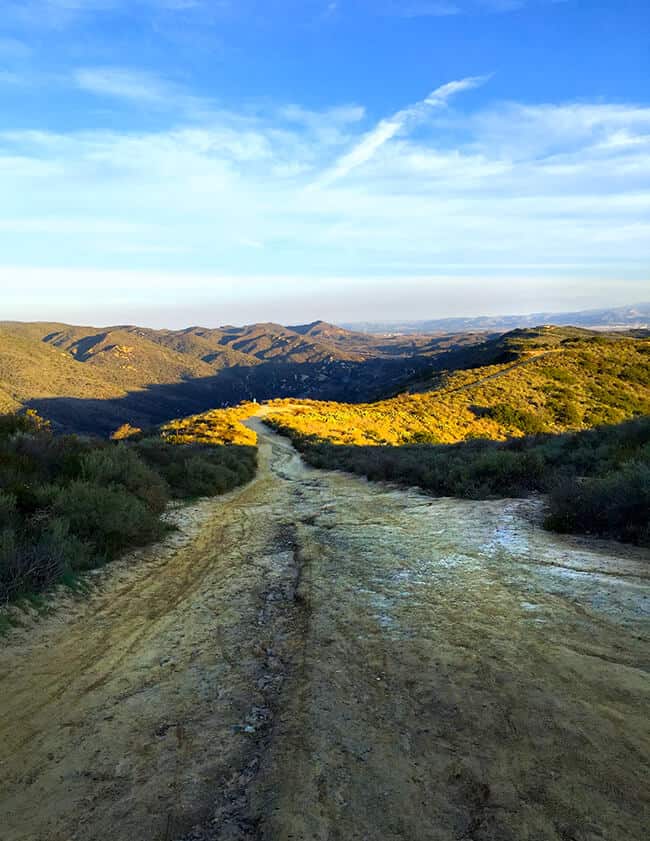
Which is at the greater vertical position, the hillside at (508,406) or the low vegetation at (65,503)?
the low vegetation at (65,503)

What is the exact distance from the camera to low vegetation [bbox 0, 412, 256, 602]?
6624 millimetres

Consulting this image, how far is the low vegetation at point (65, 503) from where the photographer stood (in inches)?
261

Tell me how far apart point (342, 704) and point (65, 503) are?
6.50 m

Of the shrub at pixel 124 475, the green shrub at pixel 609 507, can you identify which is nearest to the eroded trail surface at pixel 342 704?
the green shrub at pixel 609 507

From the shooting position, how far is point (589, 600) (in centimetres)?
573

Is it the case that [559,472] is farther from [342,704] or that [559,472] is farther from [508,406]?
Answer: [508,406]

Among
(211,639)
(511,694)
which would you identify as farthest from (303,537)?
(511,694)

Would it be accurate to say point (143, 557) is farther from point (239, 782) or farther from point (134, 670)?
point (239, 782)

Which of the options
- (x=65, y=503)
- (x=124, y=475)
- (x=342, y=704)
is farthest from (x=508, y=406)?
(x=342, y=704)

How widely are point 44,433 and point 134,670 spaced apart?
31.2ft

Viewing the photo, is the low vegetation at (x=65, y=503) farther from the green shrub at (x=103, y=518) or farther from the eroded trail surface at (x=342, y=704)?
the eroded trail surface at (x=342, y=704)

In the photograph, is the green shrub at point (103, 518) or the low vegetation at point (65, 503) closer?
the low vegetation at point (65, 503)

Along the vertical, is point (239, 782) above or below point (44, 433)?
below

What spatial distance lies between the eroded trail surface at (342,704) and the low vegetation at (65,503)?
2.38ft
